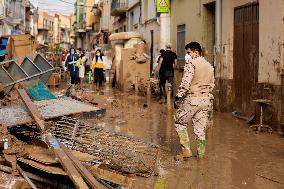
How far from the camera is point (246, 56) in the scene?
11.6 metres

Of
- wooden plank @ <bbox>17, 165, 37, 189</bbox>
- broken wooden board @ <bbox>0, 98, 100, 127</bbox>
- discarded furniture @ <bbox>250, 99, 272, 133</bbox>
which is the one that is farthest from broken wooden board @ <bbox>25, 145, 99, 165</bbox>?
discarded furniture @ <bbox>250, 99, 272, 133</bbox>

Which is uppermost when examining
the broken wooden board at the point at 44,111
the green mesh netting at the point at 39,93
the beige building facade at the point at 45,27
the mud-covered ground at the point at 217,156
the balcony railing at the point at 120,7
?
the beige building facade at the point at 45,27

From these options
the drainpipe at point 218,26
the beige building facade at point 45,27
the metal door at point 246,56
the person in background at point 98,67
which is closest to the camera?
the metal door at point 246,56

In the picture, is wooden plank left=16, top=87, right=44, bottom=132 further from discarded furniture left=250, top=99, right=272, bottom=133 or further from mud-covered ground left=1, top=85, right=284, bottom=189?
discarded furniture left=250, top=99, right=272, bottom=133

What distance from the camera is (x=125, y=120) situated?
11.5 metres

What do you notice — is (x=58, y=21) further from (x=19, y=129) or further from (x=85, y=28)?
(x=19, y=129)

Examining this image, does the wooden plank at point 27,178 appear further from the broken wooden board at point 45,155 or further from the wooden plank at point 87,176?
the wooden plank at point 87,176

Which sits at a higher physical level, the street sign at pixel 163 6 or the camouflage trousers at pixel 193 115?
the street sign at pixel 163 6

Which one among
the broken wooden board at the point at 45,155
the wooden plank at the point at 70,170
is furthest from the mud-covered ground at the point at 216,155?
the wooden plank at the point at 70,170

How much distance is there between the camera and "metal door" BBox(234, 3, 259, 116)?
435 inches

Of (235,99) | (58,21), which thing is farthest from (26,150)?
(58,21)

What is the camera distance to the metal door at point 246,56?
36.3ft

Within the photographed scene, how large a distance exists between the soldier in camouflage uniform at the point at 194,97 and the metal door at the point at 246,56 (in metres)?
4.11

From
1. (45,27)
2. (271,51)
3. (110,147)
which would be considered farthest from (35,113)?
(45,27)
